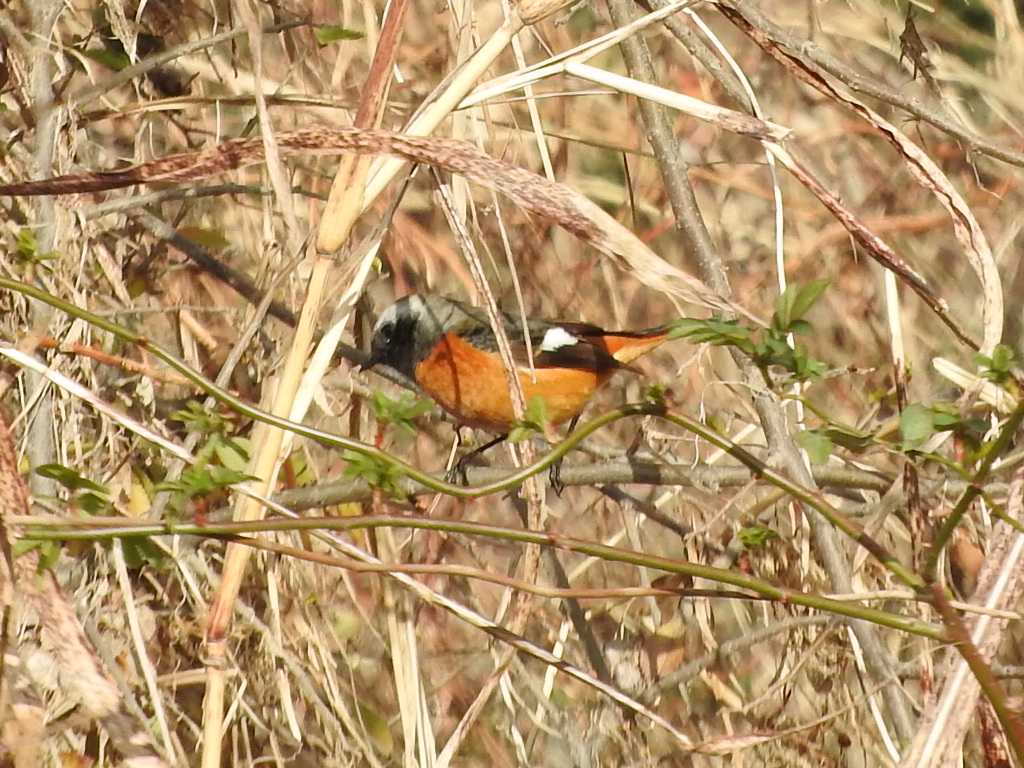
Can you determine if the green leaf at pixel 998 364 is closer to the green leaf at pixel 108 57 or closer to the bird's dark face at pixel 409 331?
the bird's dark face at pixel 409 331

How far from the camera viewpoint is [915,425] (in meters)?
1.65

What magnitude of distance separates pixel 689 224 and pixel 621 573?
5.05 feet

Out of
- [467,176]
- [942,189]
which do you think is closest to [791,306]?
[942,189]

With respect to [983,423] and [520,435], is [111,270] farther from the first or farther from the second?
[983,423]

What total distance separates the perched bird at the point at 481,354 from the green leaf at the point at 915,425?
2.06 m

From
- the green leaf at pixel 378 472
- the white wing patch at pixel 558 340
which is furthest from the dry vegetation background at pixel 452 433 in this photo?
the white wing patch at pixel 558 340

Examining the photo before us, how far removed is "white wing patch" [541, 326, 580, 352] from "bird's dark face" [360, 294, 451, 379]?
11.9 inches

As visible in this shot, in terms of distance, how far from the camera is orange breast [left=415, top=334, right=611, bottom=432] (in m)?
3.68

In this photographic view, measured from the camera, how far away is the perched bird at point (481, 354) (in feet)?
12.2

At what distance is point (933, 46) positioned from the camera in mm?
4680

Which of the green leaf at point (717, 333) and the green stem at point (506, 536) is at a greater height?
the green leaf at point (717, 333)

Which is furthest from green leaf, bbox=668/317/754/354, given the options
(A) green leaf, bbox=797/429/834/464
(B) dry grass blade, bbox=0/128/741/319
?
(A) green leaf, bbox=797/429/834/464

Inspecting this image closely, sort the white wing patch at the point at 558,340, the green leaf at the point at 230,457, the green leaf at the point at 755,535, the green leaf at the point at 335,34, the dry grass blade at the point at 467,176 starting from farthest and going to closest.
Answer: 1. the white wing patch at the point at 558,340
2. the green leaf at the point at 335,34
3. the green leaf at the point at 755,535
4. the green leaf at the point at 230,457
5. the dry grass blade at the point at 467,176

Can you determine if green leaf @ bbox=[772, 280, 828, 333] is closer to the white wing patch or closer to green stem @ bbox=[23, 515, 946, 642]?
green stem @ bbox=[23, 515, 946, 642]
